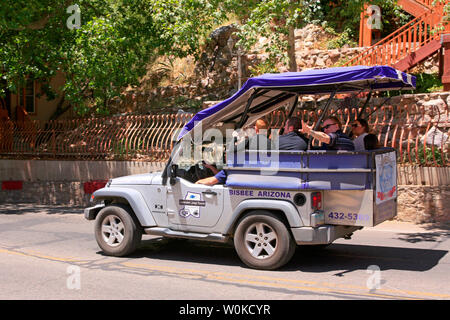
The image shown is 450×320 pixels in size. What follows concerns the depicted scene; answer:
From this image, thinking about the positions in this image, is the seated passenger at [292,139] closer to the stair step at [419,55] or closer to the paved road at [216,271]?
the paved road at [216,271]

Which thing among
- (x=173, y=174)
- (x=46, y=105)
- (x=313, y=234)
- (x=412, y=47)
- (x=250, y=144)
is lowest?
(x=313, y=234)

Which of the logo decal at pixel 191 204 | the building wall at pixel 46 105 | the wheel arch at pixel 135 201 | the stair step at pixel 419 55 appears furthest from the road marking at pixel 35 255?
the building wall at pixel 46 105

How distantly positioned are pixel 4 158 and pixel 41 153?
5.86 ft

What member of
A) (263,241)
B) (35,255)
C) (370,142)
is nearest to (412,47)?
(370,142)

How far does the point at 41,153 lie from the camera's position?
17750 millimetres

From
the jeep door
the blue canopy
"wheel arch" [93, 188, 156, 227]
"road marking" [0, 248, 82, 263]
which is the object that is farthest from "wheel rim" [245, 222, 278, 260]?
"road marking" [0, 248, 82, 263]

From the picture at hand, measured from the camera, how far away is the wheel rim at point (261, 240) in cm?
722

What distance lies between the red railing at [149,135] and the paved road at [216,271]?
2251 millimetres

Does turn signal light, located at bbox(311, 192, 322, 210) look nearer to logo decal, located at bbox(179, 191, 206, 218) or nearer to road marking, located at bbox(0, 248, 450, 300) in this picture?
road marking, located at bbox(0, 248, 450, 300)

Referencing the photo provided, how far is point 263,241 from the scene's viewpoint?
727cm

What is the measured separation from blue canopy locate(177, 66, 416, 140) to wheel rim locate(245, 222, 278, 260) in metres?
1.78

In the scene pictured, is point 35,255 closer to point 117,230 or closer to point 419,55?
point 117,230

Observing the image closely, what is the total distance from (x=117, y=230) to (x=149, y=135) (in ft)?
24.4
